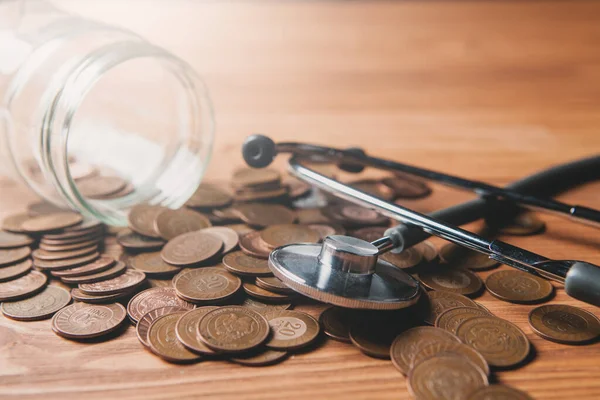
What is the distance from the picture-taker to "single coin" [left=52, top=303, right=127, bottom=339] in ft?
2.40

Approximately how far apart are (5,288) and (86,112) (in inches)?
17.6

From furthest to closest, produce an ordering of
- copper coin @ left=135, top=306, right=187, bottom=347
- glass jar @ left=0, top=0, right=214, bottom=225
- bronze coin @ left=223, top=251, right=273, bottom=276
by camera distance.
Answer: glass jar @ left=0, top=0, right=214, bottom=225 → bronze coin @ left=223, top=251, right=273, bottom=276 → copper coin @ left=135, top=306, right=187, bottom=347

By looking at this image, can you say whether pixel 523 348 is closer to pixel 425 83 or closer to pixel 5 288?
pixel 5 288

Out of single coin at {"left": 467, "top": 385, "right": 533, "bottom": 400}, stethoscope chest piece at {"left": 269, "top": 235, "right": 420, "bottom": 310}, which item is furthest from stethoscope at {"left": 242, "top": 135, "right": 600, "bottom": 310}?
single coin at {"left": 467, "top": 385, "right": 533, "bottom": 400}

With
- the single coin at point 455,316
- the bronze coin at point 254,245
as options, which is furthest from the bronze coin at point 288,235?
A: the single coin at point 455,316

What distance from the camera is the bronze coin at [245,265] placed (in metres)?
0.83

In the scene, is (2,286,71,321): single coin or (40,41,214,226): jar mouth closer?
(2,286,71,321): single coin

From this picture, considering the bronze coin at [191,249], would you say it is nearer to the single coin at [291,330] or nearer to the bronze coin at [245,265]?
the bronze coin at [245,265]

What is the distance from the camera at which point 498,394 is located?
626 mm

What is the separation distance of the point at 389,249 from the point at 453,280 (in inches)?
4.2

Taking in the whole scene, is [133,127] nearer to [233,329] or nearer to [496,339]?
[233,329]

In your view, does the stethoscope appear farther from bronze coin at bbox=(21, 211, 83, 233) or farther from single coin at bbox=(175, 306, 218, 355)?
bronze coin at bbox=(21, 211, 83, 233)

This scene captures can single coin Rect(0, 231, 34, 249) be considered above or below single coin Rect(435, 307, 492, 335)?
below

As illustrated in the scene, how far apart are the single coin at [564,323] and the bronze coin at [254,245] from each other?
335 mm
